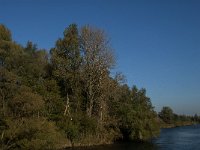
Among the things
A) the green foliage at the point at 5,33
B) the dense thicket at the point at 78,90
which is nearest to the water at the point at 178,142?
the dense thicket at the point at 78,90

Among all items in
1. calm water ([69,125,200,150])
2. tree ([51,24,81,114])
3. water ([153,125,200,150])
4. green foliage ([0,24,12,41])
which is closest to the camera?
calm water ([69,125,200,150])

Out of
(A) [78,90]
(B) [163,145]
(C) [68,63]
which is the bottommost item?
(B) [163,145]

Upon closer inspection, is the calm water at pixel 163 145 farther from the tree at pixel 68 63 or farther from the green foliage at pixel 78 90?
the tree at pixel 68 63

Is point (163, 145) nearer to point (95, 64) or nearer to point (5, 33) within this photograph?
point (95, 64)

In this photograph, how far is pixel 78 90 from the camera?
58688mm

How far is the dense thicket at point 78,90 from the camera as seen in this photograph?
5125 centimetres

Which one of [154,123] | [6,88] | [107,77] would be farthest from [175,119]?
[6,88]

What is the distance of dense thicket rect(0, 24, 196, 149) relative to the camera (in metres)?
51.2

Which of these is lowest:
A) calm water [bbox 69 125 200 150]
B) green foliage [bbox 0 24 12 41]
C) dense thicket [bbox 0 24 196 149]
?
calm water [bbox 69 125 200 150]

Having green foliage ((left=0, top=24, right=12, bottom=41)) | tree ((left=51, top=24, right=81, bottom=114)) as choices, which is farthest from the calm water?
green foliage ((left=0, top=24, right=12, bottom=41))

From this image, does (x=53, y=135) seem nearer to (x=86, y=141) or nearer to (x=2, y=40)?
(x=86, y=141)

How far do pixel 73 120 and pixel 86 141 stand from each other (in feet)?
11.8

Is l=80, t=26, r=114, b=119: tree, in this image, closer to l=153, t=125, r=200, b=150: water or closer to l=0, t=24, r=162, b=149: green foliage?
l=0, t=24, r=162, b=149: green foliage

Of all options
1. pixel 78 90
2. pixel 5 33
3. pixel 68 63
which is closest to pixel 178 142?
pixel 78 90
